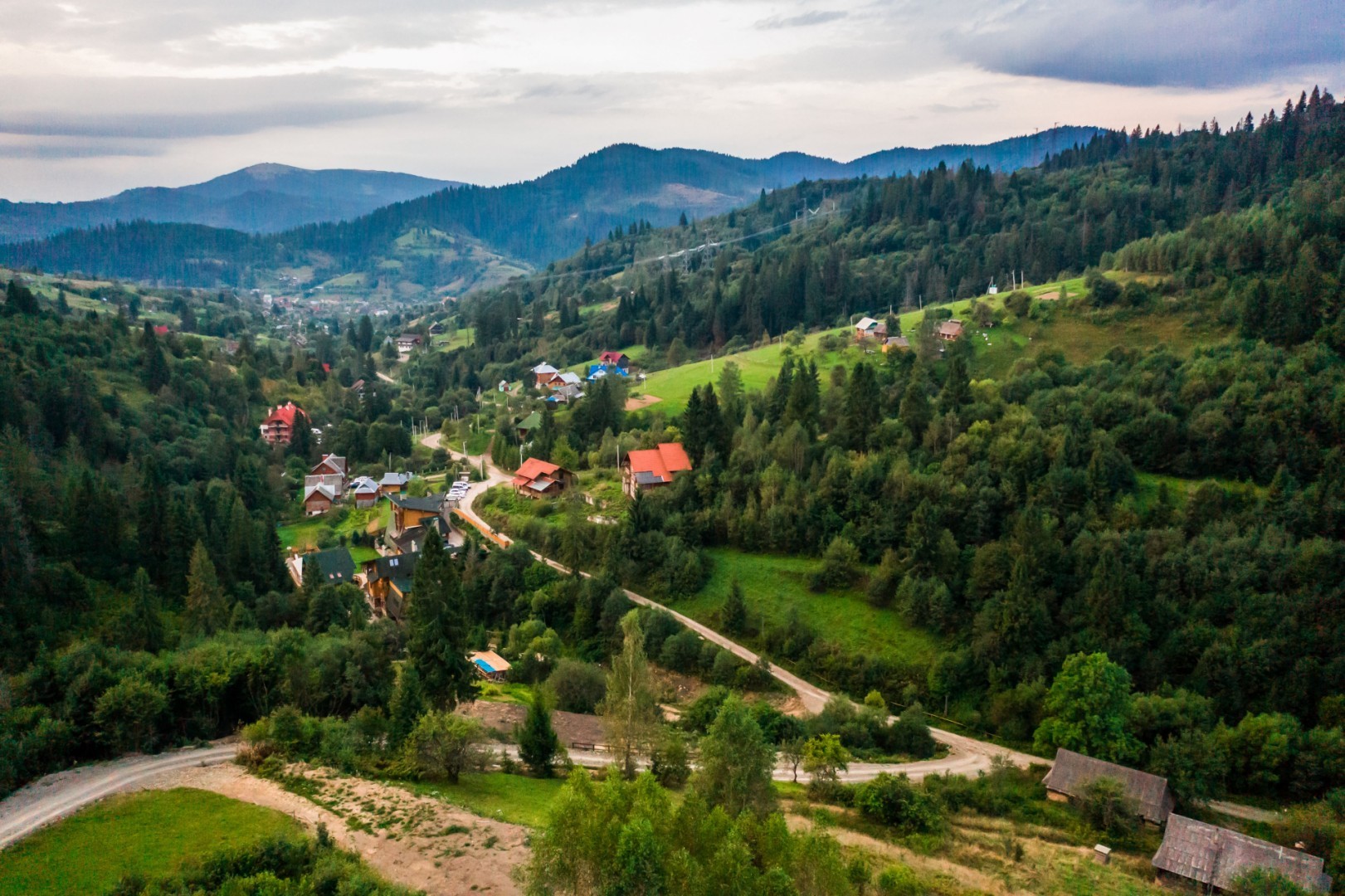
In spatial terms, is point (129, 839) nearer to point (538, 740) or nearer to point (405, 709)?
point (405, 709)

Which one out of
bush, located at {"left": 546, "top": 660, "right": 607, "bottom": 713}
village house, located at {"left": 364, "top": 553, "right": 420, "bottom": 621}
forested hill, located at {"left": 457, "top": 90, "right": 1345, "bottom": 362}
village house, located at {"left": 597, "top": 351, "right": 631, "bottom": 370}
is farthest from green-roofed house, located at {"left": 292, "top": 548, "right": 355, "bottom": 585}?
forested hill, located at {"left": 457, "top": 90, "right": 1345, "bottom": 362}

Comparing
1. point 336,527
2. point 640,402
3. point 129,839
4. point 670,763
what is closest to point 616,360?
point 640,402

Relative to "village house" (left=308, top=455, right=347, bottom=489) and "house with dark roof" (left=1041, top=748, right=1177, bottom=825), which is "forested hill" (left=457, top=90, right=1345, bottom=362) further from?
"house with dark roof" (left=1041, top=748, right=1177, bottom=825)

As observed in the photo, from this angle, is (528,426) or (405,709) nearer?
(405,709)

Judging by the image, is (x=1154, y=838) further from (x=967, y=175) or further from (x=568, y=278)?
(x=568, y=278)

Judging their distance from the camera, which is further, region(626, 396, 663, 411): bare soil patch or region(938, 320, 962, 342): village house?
region(626, 396, 663, 411): bare soil patch

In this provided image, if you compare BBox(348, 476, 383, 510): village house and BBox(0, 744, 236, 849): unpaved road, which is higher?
BBox(0, 744, 236, 849): unpaved road
